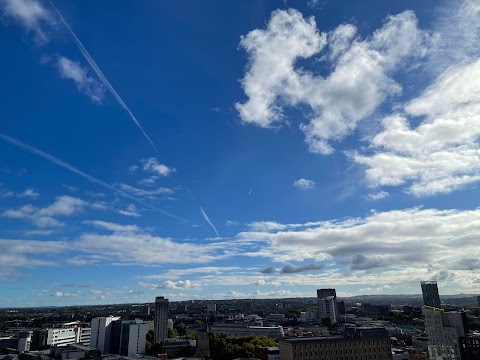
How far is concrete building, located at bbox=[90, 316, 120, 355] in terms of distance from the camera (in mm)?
147875

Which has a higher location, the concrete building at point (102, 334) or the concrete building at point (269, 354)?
the concrete building at point (102, 334)

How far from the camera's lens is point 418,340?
5541 inches

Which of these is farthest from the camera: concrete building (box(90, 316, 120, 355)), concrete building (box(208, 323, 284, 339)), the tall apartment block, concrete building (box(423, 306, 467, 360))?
concrete building (box(208, 323, 284, 339))

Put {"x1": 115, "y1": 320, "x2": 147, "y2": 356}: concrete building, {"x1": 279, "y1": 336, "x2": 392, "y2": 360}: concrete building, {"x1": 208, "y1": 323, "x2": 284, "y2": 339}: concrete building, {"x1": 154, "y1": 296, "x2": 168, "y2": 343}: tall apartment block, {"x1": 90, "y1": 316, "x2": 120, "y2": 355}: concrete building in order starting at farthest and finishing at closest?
{"x1": 208, "y1": 323, "x2": 284, "y2": 339}: concrete building < {"x1": 154, "y1": 296, "x2": 168, "y2": 343}: tall apartment block < {"x1": 90, "y1": 316, "x2": 120, "y2": 355}: concrete building < {"x1": 115, "y1": 320, "x2": 147, "y2": 356}: concrete building < {"x1": 279, "y1": 336, "x2": 392, "y2": 360}: concrete building

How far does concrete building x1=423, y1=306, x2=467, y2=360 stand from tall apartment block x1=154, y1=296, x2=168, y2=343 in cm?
10870

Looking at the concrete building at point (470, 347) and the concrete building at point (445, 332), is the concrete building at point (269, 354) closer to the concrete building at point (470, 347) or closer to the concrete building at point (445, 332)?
the concrete building at point (445, 332)

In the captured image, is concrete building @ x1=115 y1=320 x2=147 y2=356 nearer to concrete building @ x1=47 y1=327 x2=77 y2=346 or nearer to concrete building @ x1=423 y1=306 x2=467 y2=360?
concrete building @ x1=47 y1=327 x2=77 y2=346

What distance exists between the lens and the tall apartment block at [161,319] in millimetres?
177250

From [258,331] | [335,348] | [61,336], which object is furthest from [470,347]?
[61,336]

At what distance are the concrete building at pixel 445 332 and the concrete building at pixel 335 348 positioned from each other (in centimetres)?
1780

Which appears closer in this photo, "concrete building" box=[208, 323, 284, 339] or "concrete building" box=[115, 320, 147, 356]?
"concrete building" box=[115, 320, 147, 356]

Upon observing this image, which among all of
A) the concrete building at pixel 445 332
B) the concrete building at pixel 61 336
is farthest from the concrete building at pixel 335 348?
the concrete building at pixel 61 336

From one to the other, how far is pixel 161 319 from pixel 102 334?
40.2 m

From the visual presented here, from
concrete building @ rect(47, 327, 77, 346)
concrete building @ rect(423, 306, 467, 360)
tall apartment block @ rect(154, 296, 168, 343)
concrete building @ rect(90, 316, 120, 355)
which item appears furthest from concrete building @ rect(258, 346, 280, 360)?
concrete building @ rect(47, 327, 77, 346)
